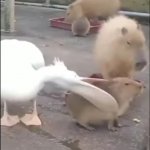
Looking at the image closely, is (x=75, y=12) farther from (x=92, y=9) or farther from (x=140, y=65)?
(x=140, y=65)

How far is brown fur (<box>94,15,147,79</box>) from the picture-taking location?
2459mm

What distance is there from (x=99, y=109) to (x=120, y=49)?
44 cm

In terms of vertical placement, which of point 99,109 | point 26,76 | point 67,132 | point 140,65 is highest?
point 26,76

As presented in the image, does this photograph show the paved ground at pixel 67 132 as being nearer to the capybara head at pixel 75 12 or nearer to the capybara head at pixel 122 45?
the capybara head at pixel 122 45

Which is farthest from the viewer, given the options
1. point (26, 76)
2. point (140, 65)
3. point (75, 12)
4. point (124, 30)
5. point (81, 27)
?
point (75, 12)

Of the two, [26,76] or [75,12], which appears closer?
[26,76]

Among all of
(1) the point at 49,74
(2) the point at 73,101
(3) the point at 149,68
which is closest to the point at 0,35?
(3) the point at 149,68

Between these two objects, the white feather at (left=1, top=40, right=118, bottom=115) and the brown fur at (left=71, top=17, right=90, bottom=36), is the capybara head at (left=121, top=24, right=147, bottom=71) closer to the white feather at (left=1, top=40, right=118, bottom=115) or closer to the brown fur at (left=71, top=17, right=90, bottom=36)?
the white feather at (left=1, top=40, right=118, bottom=115)

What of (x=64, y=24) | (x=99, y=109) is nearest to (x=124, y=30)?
(x=99, y=109)

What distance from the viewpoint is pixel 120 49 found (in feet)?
8.10

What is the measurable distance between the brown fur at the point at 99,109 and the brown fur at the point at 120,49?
8.7 inches

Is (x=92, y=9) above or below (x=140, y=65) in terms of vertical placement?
above

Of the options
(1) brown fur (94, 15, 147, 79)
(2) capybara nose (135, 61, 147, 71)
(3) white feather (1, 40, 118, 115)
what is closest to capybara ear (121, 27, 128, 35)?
(1) brown fur (94, 15, 147, 79)

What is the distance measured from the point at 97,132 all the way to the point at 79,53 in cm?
154
